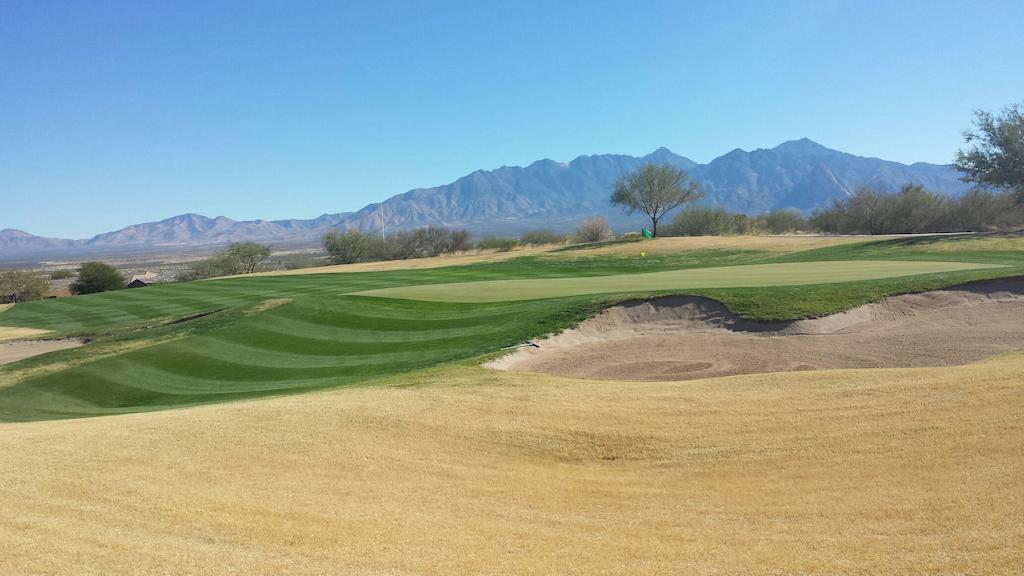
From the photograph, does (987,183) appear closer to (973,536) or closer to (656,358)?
(656,358)

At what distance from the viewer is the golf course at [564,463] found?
219 inches

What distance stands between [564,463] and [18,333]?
4146 cm

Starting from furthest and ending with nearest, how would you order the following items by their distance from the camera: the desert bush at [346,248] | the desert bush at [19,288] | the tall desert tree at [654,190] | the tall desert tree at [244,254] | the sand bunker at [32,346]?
the tall desert tree at [244,254] < the desert bush at [346,248] < the tall desert tree at [654,190] < the desert bush at [19,288] < the sand bunker at [32,346]

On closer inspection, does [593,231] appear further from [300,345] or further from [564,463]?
[564,463]

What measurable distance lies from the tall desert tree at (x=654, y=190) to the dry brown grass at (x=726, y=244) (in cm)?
1116

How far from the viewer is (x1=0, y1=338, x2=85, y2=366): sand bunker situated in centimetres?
2875

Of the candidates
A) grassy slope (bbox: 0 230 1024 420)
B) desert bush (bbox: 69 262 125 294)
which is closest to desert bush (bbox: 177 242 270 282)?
desert bush (bbox: 69 262 125 294)

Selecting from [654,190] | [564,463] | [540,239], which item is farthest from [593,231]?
[564,463]

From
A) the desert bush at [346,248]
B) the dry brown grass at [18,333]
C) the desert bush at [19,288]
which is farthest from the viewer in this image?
the desert bush at [346,248]

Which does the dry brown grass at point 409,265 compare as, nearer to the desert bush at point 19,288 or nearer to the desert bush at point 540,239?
the desert bush at point 540,239

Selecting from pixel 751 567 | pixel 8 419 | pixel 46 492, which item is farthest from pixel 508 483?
pixel 8 419

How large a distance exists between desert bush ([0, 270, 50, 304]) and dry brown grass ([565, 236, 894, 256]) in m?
66.7

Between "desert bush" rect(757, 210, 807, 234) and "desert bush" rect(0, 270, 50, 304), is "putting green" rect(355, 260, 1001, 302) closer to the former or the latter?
"desert bush" rect(757, 210, 807, 234)

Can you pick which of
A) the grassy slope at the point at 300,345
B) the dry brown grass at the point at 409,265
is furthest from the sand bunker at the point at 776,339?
the dry brown grass at the point at 409,265
